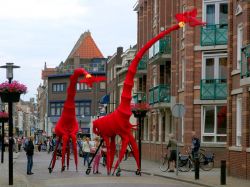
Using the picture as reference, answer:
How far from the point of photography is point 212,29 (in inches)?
1454

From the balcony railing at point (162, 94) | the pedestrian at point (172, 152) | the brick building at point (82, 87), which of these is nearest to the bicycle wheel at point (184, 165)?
the pedestrian at point (172, 152)

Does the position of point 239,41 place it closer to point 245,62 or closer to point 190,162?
point 245,62

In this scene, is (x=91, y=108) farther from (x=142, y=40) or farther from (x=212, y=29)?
A: (x=212, y=29)

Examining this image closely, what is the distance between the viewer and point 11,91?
2338 centimetres

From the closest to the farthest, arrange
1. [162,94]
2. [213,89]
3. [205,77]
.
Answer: [213,89] < [205,77] < [162,94]

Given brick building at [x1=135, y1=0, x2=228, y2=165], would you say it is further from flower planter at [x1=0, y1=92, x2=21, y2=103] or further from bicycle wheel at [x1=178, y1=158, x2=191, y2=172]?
flower planter at [x1=0, y1=92, x2=21, y2=103]

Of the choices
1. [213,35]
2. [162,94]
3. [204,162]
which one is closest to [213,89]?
[213,35]

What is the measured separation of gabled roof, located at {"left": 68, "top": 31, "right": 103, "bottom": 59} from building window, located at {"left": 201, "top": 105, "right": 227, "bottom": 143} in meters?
82.0

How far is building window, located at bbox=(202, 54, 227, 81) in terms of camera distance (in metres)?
36.8

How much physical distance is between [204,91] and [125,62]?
30.1 m

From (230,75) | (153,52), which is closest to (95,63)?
(153,52)

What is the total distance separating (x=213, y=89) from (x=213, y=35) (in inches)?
114

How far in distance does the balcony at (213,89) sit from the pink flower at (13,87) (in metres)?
15.4

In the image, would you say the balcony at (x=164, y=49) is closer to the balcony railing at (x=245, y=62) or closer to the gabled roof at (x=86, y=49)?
the balcony railing at (x=245, y=62)
